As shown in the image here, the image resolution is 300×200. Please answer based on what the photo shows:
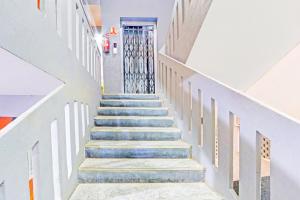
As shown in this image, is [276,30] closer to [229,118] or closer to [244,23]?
[244,23]

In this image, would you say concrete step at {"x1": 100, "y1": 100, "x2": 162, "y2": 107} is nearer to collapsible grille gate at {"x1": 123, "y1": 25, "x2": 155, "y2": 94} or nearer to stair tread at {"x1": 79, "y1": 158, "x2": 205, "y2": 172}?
stair tread at {"x1": 79, "y1": 158, "x2": 205, "y2": 172}

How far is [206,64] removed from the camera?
3580 mm

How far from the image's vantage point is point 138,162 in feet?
9.83

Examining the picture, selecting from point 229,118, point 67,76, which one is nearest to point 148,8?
point 67,76

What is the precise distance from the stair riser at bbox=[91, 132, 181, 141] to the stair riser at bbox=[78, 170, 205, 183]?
0.80 m

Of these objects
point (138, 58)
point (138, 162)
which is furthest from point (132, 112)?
point (138, 58)

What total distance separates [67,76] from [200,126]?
1.24 metres

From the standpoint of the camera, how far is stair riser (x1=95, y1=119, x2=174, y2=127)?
12.7 feet

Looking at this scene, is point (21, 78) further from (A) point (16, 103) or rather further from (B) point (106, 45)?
(B) point (106, 45)

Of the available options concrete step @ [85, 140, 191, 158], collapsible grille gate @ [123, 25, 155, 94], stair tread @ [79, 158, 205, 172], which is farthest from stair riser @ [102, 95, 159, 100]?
collapsible grille gate @ [123, 25, 155, 94]

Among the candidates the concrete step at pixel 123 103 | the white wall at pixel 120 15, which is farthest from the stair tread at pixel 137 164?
the white wall at pixel 120 15

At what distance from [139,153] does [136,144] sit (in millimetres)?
171

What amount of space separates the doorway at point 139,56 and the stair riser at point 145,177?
4.63m

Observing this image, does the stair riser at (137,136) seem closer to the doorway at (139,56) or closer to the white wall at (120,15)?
the white wall at (120,15)
